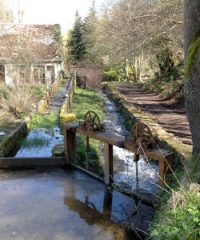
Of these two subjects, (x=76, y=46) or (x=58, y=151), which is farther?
(x=76, y=46)

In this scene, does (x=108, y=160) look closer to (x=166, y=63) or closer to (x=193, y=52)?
(x=193, y=52)

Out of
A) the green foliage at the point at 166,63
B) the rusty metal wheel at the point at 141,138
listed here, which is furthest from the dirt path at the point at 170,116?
the green foliage at the point at 166,63

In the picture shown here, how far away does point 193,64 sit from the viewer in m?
5.91

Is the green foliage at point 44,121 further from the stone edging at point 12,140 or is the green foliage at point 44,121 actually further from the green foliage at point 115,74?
the green foliage at point 115,74

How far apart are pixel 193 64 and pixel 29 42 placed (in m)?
25.1

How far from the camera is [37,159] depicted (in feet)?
32.2

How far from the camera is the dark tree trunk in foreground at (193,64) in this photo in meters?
5.84

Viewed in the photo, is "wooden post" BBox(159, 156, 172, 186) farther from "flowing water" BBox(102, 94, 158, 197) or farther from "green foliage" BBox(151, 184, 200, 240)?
"green foliage" BBox(151, 184, 200, 240)

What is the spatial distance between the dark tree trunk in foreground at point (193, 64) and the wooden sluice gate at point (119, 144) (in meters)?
0.87

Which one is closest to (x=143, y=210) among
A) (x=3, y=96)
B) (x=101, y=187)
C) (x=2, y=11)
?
(x=101, y=187)

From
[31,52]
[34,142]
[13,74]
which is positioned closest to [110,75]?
[31,52]

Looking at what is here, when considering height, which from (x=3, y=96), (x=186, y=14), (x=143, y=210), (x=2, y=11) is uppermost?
(x=2, y=11)

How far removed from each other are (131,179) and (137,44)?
12.1 metres

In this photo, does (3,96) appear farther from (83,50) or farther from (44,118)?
(83,50)
